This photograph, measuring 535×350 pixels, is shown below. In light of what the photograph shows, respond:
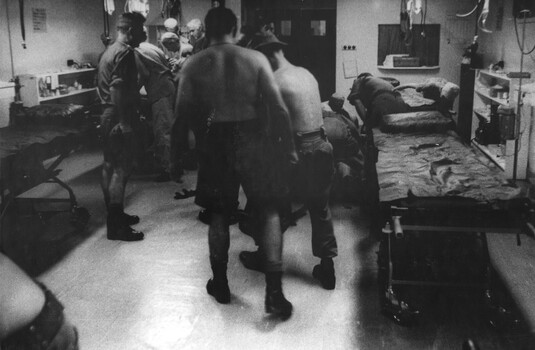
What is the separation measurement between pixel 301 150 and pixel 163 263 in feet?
4.21

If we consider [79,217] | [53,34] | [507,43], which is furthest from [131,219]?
[507,43]

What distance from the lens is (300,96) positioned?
2.58 meters

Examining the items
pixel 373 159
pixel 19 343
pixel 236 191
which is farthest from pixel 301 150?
pixel 373 159

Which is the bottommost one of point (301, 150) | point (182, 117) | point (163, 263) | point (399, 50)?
point (163, 263)

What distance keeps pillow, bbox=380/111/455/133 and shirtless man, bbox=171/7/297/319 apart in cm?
196

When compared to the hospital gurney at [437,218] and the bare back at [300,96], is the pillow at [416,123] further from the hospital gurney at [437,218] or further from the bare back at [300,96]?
the bare back at [300,96]

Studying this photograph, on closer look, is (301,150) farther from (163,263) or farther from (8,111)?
(8,111)

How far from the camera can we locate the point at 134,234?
12.1 feet

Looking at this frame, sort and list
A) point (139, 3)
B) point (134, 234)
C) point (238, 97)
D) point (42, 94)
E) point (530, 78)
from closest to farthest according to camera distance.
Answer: point (238, 97)
point (139, 3)
point (134, 234)
point (530, 78)
point (42, 94)

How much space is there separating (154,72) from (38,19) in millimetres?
1628

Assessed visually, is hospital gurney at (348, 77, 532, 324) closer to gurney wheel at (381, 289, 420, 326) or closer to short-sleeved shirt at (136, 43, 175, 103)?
gurney wheel at (381, 289, 420, 326)

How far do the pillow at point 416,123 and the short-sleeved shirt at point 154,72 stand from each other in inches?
86.8

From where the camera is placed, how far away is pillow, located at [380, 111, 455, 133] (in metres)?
4.40

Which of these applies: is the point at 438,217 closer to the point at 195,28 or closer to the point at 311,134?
the point at 311,134
